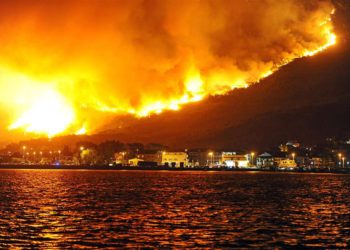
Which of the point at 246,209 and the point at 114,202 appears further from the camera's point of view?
the point at 114,202

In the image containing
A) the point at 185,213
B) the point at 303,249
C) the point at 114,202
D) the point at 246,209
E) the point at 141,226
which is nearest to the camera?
the point at 303,249

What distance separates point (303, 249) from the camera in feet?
116

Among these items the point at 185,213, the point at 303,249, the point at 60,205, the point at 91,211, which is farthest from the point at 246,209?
the point at 303,249

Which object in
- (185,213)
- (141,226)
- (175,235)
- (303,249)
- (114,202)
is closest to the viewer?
(303,249)

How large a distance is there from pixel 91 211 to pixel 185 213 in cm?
935

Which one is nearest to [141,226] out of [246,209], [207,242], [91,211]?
[207,242]

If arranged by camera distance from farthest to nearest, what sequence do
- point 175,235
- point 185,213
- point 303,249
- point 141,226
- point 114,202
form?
point 114,202
point 185,213
point 141,226
point 175,235
point 303,249

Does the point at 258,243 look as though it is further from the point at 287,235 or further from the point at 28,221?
the point at 28,221

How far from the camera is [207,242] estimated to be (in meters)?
37.5

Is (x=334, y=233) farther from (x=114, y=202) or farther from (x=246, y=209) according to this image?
(x=114, y=202)

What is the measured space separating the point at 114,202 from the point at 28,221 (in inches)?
815

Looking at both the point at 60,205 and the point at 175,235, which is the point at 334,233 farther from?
the point at 60,205

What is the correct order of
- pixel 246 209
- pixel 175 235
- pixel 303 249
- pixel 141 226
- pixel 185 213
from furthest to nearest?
pixel 246 209, pixel 185 213, pixel 141 226, pixel 175 235, pixel 303 249

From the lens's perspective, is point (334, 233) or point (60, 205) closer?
point (334, 233)
